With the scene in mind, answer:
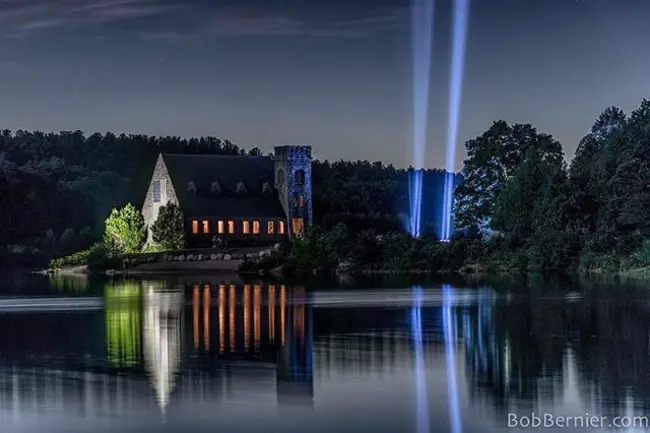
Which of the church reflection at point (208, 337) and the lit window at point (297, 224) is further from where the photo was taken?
the lit window at point (297, 224)

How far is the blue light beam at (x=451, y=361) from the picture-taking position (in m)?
19.0

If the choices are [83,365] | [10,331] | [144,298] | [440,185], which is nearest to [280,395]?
[83,365]

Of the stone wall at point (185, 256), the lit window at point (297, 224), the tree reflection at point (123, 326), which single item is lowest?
the stone wall at point (185, 256)

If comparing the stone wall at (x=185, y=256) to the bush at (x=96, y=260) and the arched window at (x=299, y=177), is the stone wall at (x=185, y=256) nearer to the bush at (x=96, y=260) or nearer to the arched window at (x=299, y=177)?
the bush at (x=96, y=260)

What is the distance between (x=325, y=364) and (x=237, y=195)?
7714 centimetres

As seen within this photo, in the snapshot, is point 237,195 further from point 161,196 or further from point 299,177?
point 161,196

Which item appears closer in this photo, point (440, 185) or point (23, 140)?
point (440, 185)

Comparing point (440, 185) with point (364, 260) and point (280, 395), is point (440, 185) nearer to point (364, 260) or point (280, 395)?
point (364, 260)

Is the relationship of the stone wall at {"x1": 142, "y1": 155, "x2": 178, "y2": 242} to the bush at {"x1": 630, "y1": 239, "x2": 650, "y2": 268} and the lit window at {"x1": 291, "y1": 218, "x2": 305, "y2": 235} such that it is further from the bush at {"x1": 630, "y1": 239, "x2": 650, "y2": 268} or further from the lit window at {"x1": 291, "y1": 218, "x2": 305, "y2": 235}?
the bush at {"x1": 630, "y1": 239, "x2": 650, "y2": 268}

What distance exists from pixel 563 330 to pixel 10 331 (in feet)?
43.5

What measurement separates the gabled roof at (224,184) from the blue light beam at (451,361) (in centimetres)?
5583

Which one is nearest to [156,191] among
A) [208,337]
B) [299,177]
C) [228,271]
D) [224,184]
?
[224,184]

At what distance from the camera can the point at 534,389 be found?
70.7 feet

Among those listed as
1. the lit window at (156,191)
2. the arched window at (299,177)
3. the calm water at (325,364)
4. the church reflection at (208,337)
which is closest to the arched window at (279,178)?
the arched window at (299,177)
